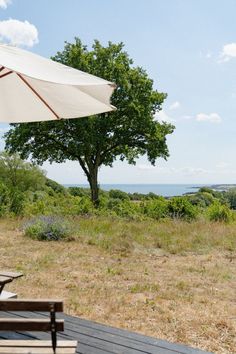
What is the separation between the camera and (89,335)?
3.85 metres

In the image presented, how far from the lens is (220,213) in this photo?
659 inches

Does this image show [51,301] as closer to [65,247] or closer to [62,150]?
[65,247]

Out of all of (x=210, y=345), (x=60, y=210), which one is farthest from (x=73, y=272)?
(x=60, y=210)

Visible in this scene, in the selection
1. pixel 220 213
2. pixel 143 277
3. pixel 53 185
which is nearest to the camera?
pixel 143 277

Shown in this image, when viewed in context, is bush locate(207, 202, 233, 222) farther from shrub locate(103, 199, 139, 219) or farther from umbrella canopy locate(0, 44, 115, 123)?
umbrella canopy locate(0, 44, 115, 123)

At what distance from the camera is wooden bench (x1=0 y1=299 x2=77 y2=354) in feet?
8.78

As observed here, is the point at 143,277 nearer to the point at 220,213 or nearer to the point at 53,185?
the point at 220,213

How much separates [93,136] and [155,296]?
70.0 feet

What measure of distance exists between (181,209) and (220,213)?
166cm

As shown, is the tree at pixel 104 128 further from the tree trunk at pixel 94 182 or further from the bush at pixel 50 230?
the bush at pixel 50 230

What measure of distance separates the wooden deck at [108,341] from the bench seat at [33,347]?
0.59 m

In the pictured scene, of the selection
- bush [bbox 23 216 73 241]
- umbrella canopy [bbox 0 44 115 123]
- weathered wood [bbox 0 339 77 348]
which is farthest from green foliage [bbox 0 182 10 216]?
weathered wood [bbox 0 339 77 348]

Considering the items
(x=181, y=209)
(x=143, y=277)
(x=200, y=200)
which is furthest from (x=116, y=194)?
(x=143, y=277)

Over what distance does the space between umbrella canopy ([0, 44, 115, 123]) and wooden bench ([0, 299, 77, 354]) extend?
1561 millimetres
